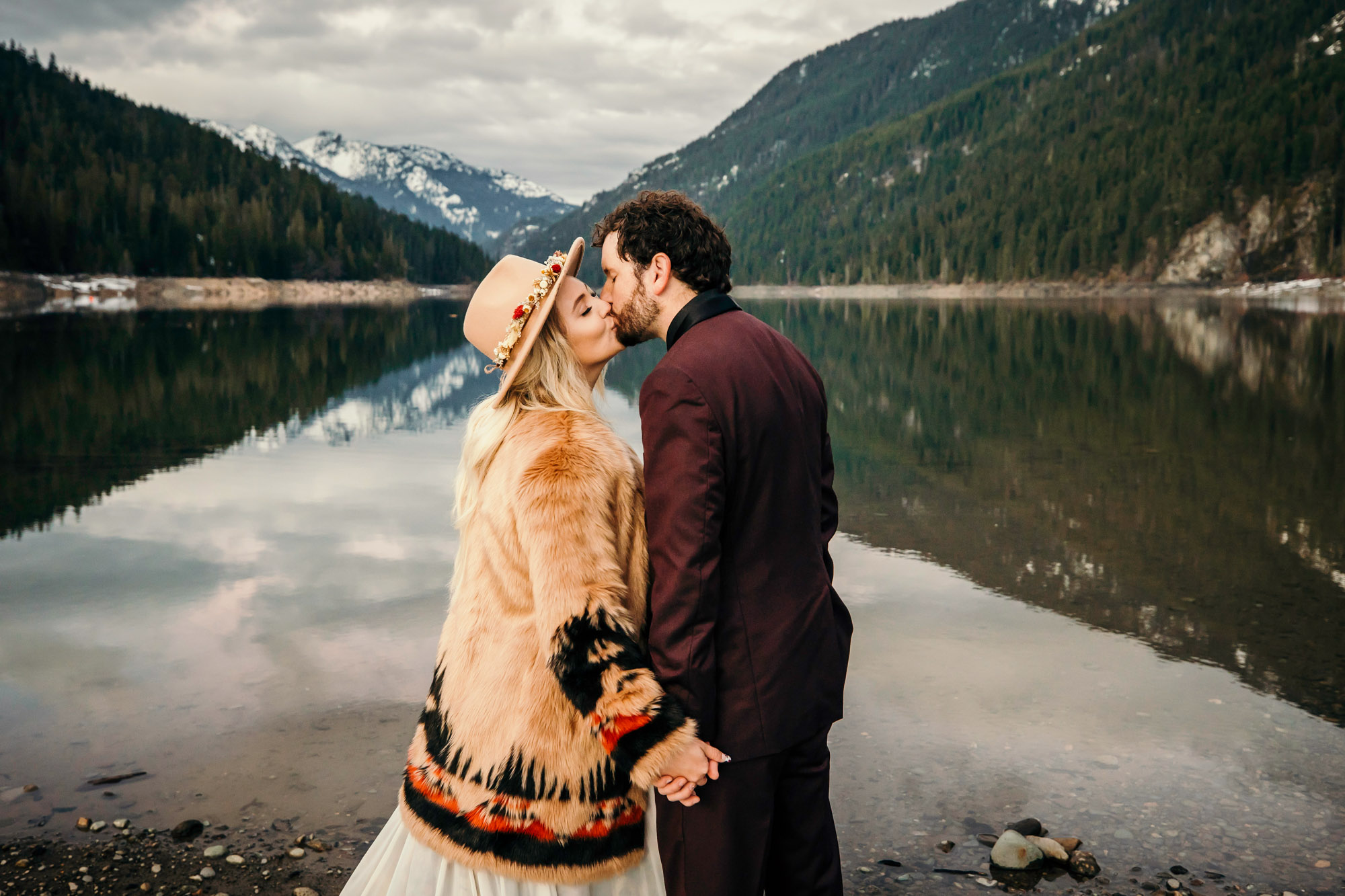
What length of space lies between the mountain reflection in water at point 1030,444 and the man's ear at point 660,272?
5.54 metres

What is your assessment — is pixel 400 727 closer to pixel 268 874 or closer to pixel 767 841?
pixel 268 874

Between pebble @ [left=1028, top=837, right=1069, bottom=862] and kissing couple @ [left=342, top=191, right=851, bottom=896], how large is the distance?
74.0 inches

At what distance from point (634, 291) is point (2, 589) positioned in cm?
811

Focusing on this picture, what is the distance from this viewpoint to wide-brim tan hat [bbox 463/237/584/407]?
2.75m

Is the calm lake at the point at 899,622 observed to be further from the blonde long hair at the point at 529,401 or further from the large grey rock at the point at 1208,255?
the large grey rock at the point at 1208,255

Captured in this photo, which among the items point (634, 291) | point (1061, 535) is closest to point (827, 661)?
point (634, 291)

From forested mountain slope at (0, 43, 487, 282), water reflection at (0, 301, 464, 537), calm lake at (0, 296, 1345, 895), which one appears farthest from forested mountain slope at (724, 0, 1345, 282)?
calm lake at (0, 296, 1345, 895)

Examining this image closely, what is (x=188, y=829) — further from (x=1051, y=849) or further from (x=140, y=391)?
(x=140, y=391)

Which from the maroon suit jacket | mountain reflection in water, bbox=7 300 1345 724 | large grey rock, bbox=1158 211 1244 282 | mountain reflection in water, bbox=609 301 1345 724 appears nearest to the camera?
the maroon suit jacket

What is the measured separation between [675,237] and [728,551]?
0.88 meters

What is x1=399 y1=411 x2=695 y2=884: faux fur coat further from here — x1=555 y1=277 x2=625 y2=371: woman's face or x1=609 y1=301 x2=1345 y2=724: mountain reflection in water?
x1=609 y1=301 x2=1345 y2=724: mountain reflection in water

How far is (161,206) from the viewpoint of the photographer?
10588 centimetres

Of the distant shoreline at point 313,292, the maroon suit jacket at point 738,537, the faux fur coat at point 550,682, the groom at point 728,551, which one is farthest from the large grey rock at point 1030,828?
the distant shoreline at point 313,292

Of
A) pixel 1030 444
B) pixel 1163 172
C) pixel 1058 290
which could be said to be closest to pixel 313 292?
pixel 1058 290
